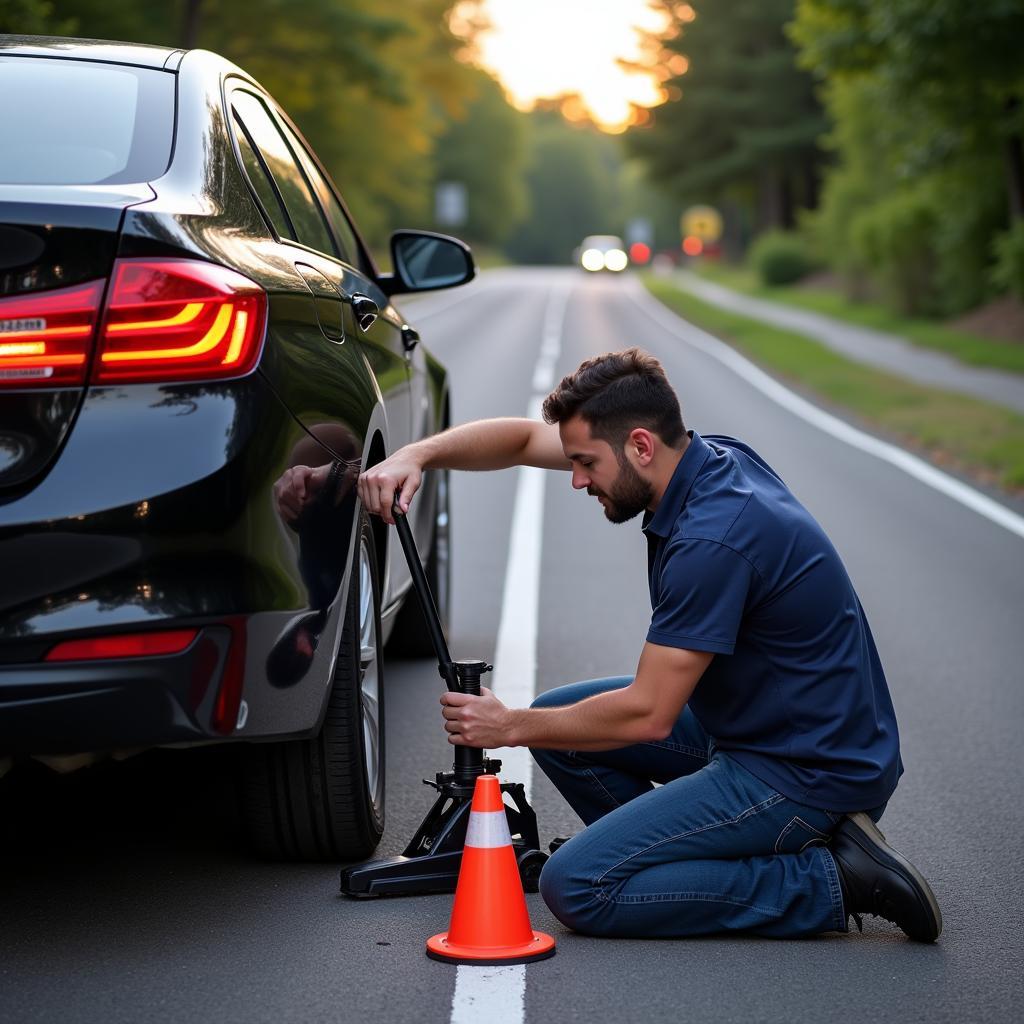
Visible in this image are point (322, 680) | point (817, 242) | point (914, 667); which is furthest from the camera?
point (817, 242)

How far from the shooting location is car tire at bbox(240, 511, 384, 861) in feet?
13.1

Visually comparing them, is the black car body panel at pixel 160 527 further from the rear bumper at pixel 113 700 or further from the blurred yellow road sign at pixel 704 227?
the blurred yellow road sign at pixel 704 227

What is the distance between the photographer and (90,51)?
4.31 metres

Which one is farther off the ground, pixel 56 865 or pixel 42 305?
pixel 42 305

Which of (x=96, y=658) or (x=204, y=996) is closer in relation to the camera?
(x=96, y=658)

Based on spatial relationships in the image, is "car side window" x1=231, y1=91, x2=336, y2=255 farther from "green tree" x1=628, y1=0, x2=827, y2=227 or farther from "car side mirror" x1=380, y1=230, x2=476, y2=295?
"green tree" x1=628, y1=0, x2=827, y2=227

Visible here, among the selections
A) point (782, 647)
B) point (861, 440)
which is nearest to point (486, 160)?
point (861, 440)

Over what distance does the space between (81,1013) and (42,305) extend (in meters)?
1.34

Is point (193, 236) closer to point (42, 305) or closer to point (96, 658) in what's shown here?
point (42, 305)

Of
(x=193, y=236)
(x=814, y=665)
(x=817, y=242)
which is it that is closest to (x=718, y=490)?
(x=814, y=665)

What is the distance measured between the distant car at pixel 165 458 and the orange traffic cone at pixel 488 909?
43 cm

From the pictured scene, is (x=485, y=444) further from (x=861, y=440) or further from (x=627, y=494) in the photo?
(x=861, y=440)

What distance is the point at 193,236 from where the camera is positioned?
11.4 ft

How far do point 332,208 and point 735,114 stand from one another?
6550 centimetres
